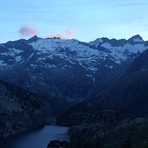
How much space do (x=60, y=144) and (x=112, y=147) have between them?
38513 millimetres

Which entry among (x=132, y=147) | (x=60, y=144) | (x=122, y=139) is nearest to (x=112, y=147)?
(x=122, y=139)

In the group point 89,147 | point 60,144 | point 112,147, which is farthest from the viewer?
point 60,144

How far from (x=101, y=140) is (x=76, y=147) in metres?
15.1

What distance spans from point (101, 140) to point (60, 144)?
24.2 metres

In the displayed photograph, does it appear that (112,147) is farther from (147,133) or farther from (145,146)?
(145,146)

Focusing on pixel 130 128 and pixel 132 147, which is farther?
pixel 130 128

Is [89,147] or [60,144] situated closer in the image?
[89,147]

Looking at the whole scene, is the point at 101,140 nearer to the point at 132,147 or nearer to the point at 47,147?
the point at 47,147

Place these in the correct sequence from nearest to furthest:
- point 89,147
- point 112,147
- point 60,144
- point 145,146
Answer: point 145,146 → point 112,147 → point 89,147 → point 60,144

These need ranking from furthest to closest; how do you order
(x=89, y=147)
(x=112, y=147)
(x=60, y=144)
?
(x=60, y=144)
(x=89, y=147)
(x=112, y=147)

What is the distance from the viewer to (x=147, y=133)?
570 ft

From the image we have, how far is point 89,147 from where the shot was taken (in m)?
185

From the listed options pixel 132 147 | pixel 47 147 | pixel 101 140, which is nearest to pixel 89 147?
pixel 101 140

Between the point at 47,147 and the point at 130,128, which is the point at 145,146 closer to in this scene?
the point at 130,128
